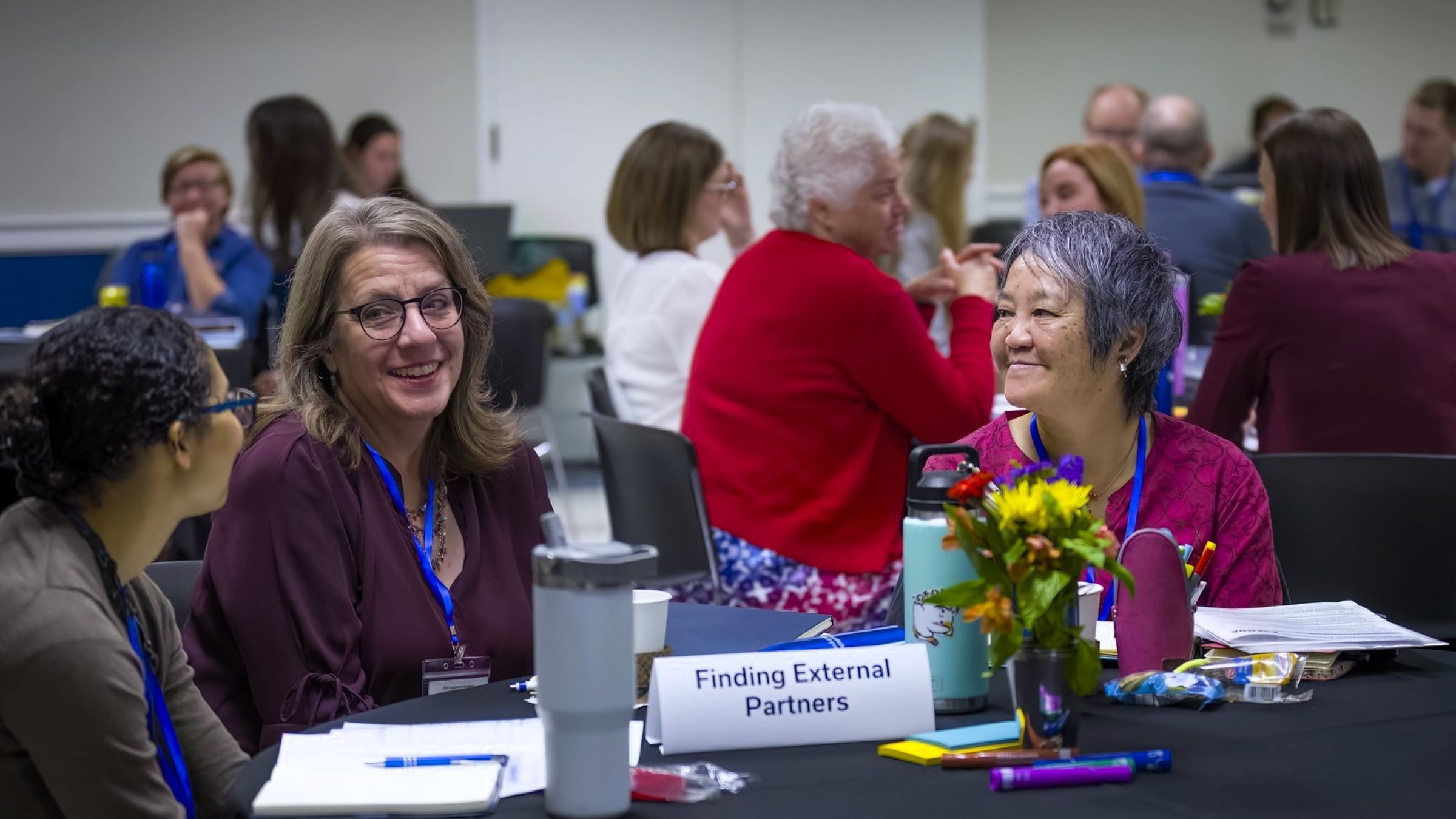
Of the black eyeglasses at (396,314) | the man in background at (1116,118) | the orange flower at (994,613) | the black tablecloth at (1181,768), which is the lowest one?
the black tablecloth at (1181,768)

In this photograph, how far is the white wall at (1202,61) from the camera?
8.59m

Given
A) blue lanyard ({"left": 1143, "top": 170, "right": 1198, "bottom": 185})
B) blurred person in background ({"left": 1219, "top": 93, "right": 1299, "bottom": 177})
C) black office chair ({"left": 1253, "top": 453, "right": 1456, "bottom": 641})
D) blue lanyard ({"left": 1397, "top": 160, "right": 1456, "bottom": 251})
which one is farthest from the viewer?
blurred person in background ({"left": 1219, "top": 93, "right": 1299, "bottom": 177})

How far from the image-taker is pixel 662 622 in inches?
64.4

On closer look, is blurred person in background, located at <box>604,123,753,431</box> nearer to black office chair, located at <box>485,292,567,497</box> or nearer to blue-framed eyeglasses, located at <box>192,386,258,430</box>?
black office chair, located at <box>485,292,567,497</box>

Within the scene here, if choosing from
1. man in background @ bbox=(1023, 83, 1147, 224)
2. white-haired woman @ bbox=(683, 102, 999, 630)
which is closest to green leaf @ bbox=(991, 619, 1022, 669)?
white-haired woman @ bbox=(683, 102, 999, 630)

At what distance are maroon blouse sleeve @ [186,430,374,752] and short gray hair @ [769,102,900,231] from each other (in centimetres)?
166

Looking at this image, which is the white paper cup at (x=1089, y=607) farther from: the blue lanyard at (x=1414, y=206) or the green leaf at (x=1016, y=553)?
the blue lanyard at (x=1414, y=206)

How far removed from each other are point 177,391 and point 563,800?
0.57 metres

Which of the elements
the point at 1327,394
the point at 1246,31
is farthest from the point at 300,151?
the point at 1246,31

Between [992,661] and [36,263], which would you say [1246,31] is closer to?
[36,263]

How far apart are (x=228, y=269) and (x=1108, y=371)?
389 cm

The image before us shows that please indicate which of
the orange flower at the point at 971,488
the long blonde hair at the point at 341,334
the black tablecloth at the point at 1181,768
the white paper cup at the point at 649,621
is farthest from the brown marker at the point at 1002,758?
the long blonde hair at the point at 341,334

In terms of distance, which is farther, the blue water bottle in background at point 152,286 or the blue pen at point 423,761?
the blue water bottle in background at point 152,286

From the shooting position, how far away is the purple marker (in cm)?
129
